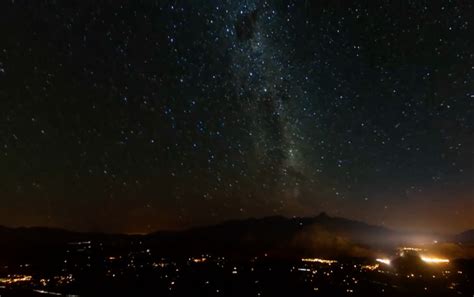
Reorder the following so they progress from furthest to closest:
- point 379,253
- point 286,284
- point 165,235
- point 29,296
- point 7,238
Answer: point 165,235 → point 7,238 → point 379,253 → point 286,284 → point 29,296

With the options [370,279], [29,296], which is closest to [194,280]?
[370,279]

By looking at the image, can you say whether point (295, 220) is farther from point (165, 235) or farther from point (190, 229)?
point (165, 235)

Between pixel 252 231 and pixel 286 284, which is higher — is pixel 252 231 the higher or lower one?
the higher one

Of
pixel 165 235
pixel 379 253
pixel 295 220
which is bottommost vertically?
pixel 379 253

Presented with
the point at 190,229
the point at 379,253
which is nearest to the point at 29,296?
the point at 379,253

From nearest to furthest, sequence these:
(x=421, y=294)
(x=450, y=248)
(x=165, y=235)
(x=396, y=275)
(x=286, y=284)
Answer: (x=421, y=294) → (x=286, y=284) → (x=396, y=275) → (x=450, y=248) → (x=165, y=235)

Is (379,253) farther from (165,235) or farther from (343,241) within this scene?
A: (165,235)

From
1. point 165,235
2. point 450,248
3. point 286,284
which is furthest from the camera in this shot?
point 165,235

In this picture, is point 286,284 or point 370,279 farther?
point 370,279

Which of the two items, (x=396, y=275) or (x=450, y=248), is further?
(x=450, y=248)
